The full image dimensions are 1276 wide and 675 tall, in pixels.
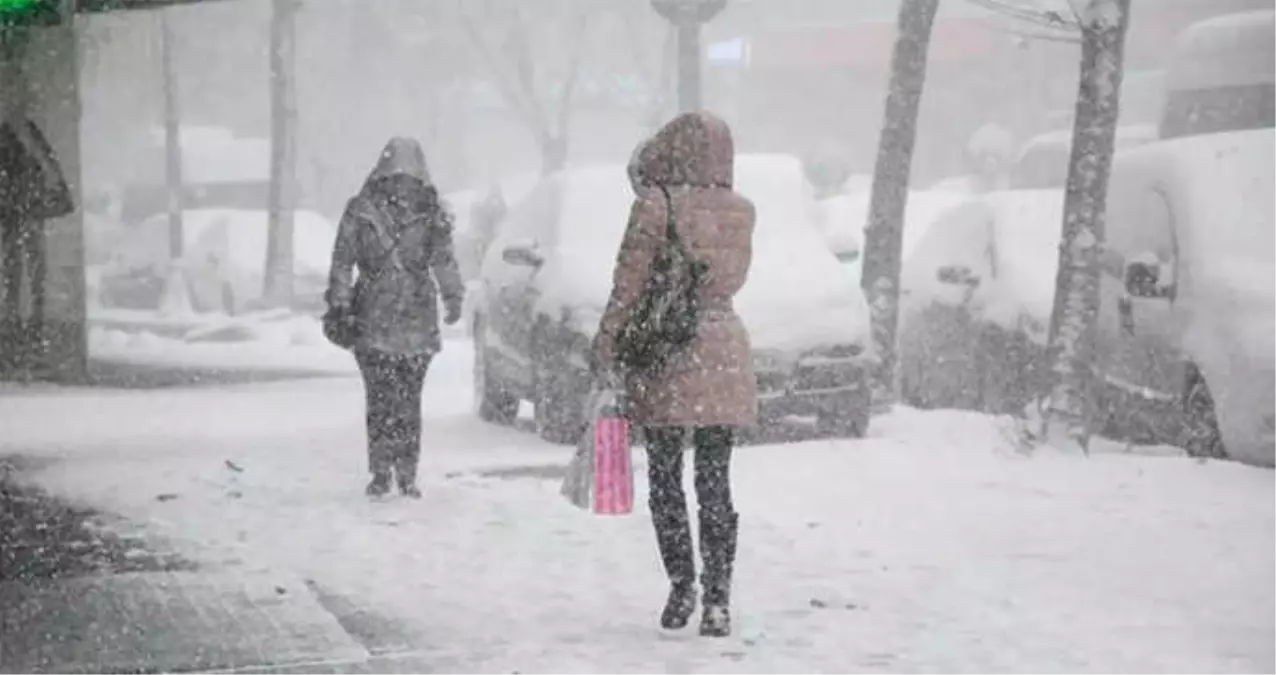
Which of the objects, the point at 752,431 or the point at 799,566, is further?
the point at 752,431

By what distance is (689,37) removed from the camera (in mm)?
4680

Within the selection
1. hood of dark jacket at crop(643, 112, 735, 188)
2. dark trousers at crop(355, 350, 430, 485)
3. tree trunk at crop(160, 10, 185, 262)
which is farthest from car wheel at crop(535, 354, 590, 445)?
tree trunk at crop(160, 10, 185, 262)

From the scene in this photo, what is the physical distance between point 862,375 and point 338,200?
8.64 ft

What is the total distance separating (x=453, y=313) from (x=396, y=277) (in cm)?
23

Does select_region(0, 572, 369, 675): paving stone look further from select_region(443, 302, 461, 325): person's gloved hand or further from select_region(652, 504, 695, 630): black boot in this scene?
select_region(443, 302, 461, 325): person's gloved hand

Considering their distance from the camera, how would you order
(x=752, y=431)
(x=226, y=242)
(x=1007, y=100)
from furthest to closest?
(x=226, y=242)
(x=1007, y=100)
(x=752, y=431)

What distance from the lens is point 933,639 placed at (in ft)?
11.3

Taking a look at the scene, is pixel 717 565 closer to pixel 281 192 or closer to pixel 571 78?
pixel 571 78

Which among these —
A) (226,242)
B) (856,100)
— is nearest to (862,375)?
(856,100)

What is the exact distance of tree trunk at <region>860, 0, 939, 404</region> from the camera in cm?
608

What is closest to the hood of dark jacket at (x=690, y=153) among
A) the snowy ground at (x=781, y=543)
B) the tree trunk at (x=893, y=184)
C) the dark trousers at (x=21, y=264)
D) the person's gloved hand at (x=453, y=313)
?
the snowy ground at (x=781, y=543)

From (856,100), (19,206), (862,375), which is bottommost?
(862,375)

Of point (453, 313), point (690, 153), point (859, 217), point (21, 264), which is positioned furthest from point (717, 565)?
point (21, 264)

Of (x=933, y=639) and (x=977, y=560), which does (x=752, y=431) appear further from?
(x=933, y=639)
